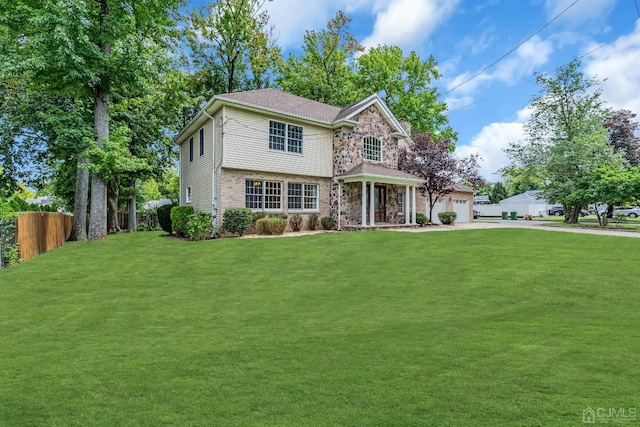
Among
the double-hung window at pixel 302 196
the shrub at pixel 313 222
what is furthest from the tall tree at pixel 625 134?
the shrub at pixel 313 222

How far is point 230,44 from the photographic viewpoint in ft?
99.6

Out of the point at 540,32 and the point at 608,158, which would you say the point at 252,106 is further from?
the point at 608,158

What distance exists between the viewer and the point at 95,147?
52.7 ft

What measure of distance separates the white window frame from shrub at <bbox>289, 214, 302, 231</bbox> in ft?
2.55

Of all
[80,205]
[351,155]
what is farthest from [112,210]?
[351,155]

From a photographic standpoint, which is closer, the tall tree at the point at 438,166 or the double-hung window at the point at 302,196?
the double-hung window at the point at 302,196

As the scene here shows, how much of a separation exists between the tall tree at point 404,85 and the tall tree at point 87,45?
822 inches

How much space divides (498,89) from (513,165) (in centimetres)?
1846

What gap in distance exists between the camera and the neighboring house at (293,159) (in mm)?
16812

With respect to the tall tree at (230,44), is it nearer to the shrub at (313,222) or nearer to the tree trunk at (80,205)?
the tree trunk at (80,205)

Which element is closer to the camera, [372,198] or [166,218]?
[372,198]

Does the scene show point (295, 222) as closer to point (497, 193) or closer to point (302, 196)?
point (302, 196)

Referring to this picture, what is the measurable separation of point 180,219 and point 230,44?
19.9 meters

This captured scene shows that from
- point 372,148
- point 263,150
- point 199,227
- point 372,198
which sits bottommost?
point 199,227
